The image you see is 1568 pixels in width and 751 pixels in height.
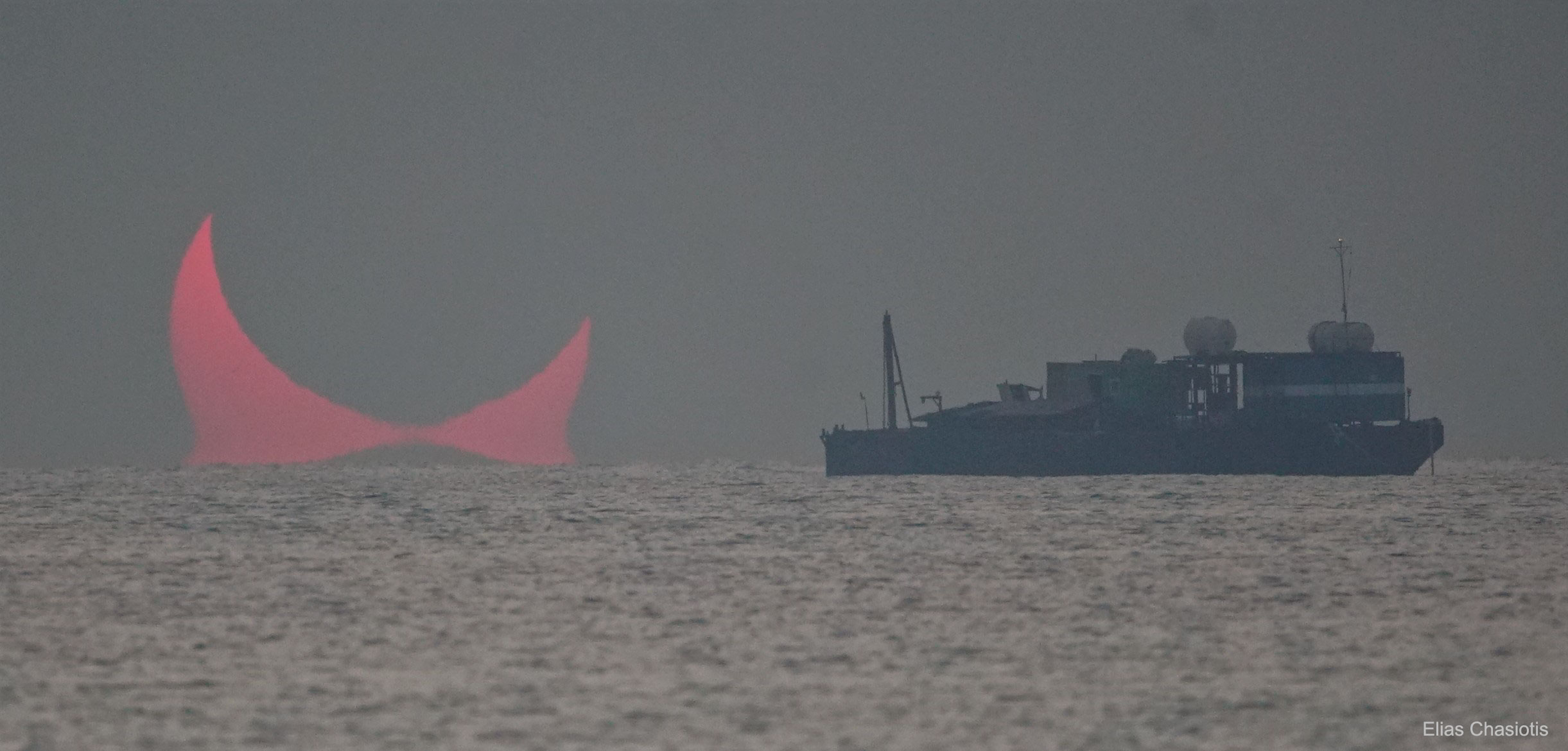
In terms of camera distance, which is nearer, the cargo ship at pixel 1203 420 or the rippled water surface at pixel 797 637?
the rippled water surface at pixel 797 637

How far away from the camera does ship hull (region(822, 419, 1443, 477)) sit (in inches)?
5128

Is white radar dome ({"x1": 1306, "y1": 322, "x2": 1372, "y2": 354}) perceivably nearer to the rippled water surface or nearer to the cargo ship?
the cargo ship

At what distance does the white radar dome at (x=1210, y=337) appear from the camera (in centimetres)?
13562

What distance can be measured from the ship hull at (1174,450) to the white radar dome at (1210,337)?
17.9ft

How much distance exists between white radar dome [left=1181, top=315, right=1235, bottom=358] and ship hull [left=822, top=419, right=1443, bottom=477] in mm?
5461

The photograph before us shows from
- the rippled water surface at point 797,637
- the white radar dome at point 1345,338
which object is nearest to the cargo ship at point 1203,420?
the white radar dome at point 1345,338

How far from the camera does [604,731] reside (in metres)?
22.1

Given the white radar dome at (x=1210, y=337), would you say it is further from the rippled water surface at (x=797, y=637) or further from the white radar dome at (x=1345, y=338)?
the rippled water surface at (x=797, y=637)

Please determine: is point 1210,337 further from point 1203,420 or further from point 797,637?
point 797,637

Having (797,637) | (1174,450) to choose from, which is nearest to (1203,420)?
(1174,450)

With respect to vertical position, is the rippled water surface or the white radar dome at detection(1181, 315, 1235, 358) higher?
the white radar dome at detection(1181, 315, 1235, 358)

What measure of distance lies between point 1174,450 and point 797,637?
358ft

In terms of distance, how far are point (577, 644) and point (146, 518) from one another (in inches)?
2567

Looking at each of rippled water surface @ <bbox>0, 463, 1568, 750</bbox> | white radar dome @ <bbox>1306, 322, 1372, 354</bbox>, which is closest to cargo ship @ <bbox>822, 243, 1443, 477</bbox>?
white radar dome @ <bbox>1306, 322, 1372, 354</bbox>
